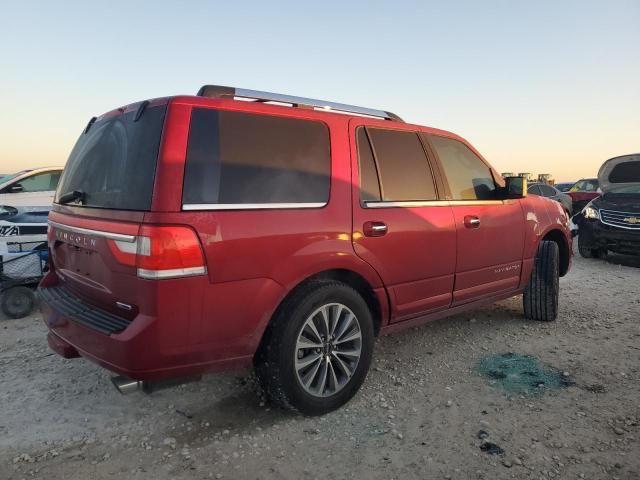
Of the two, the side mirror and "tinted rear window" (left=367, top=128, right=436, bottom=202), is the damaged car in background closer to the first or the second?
the side mirror

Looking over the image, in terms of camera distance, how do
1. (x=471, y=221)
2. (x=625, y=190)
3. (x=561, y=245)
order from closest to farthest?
(x=471, y=221)
(x=561, y=245)
(x=625, y=190)

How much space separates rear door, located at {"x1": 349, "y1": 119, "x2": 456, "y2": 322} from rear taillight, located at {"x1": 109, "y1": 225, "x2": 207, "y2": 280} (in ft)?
3.57

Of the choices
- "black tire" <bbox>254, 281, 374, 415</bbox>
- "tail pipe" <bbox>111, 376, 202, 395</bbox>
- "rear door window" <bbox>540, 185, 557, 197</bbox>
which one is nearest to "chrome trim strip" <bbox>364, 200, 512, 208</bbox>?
"black tire" <bbox>254, 281, 374, 415</bbox>

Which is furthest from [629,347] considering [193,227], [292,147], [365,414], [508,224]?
[193,227]

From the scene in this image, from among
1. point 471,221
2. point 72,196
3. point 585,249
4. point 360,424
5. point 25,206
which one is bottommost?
point 360,424

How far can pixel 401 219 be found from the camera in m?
3.34

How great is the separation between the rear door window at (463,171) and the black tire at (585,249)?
5.83 metres

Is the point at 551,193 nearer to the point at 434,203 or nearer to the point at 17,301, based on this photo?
the point at 434,203

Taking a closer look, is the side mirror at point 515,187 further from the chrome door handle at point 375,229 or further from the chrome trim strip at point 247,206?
the chrome trim strip at point 247,206

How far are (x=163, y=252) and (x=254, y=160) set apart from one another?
74 cm

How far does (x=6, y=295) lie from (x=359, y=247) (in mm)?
4467

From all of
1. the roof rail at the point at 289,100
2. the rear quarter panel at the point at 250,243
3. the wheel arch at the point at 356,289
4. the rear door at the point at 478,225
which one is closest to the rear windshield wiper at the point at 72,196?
the rear quarter panel at the point at 250,243

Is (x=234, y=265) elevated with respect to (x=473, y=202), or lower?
lower

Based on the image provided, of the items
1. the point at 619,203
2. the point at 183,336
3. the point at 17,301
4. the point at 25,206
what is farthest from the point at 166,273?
the point at 619,203
